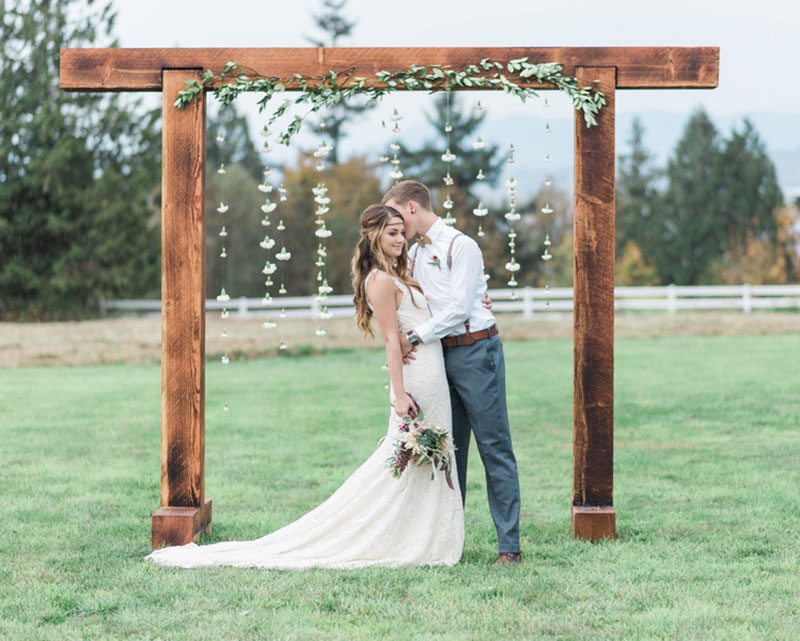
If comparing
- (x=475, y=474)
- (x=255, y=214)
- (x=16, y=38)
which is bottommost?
(x=475, y=474)

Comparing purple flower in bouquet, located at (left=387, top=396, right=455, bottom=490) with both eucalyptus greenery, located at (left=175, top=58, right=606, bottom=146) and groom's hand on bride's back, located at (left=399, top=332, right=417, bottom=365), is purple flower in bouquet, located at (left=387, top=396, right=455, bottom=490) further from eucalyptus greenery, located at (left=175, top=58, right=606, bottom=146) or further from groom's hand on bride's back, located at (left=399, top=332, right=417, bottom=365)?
eucalyptus greenery, located at (left=175, top=58, right=606, bottom=146)

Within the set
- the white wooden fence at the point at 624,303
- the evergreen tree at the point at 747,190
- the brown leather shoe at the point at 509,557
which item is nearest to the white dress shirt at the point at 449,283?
the brown leather shoe at the point at 509,557

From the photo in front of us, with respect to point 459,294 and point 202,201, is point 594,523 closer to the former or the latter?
point 459,294

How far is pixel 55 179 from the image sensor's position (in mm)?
31844

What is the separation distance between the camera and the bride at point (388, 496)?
5.68 metres

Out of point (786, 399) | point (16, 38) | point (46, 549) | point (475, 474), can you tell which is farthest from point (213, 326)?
point (46, 549)

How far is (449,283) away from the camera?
5.82 m

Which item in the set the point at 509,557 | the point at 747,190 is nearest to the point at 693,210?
the point at 747,190

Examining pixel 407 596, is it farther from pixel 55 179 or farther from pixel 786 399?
pixel 55 179

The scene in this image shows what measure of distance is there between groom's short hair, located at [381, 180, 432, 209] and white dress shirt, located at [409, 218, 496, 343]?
138 millimetres

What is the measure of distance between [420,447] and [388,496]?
0.37 m

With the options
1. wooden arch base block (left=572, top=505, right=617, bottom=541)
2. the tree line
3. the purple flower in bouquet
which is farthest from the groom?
the tree line

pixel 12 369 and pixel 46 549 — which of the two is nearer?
pixel 46 549

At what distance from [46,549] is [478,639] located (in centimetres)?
298
